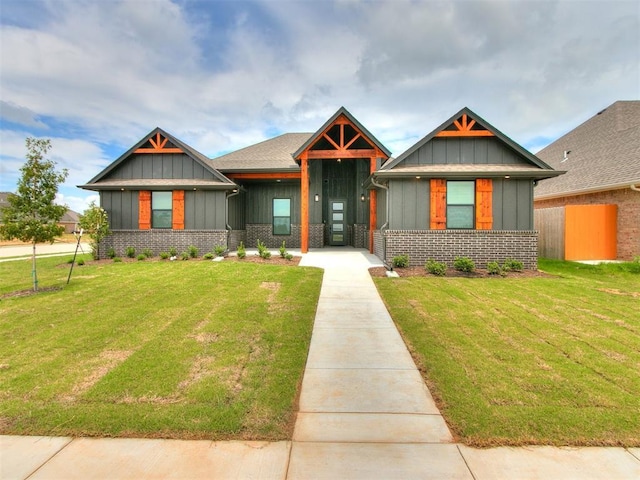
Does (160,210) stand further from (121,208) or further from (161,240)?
(121,208)

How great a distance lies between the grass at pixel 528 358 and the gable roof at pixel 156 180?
29.5 feet

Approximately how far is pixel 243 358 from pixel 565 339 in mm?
4712

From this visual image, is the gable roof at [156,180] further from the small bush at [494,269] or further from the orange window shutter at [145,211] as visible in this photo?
the small bush at [494,269]

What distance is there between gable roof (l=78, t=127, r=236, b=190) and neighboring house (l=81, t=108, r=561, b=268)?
0.04 meters

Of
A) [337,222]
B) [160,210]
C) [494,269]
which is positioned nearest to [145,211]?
[160,210]

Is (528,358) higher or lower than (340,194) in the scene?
lower

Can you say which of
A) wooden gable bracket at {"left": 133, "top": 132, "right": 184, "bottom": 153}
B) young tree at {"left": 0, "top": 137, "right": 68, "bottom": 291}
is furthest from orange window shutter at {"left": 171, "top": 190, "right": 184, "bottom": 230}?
young tree at {"left": 0, "top": 137, "right": 68, "bottom": 291}

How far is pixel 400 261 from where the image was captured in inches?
417

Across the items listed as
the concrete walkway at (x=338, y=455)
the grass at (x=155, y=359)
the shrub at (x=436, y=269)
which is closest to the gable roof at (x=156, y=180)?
the grass at (x=155, y=359)

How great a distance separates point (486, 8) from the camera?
9734mm

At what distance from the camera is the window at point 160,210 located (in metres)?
13.8

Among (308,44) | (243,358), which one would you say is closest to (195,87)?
(308,44)

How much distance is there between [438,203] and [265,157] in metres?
9.25

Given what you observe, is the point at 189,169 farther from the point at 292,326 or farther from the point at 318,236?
the point at 292,326
